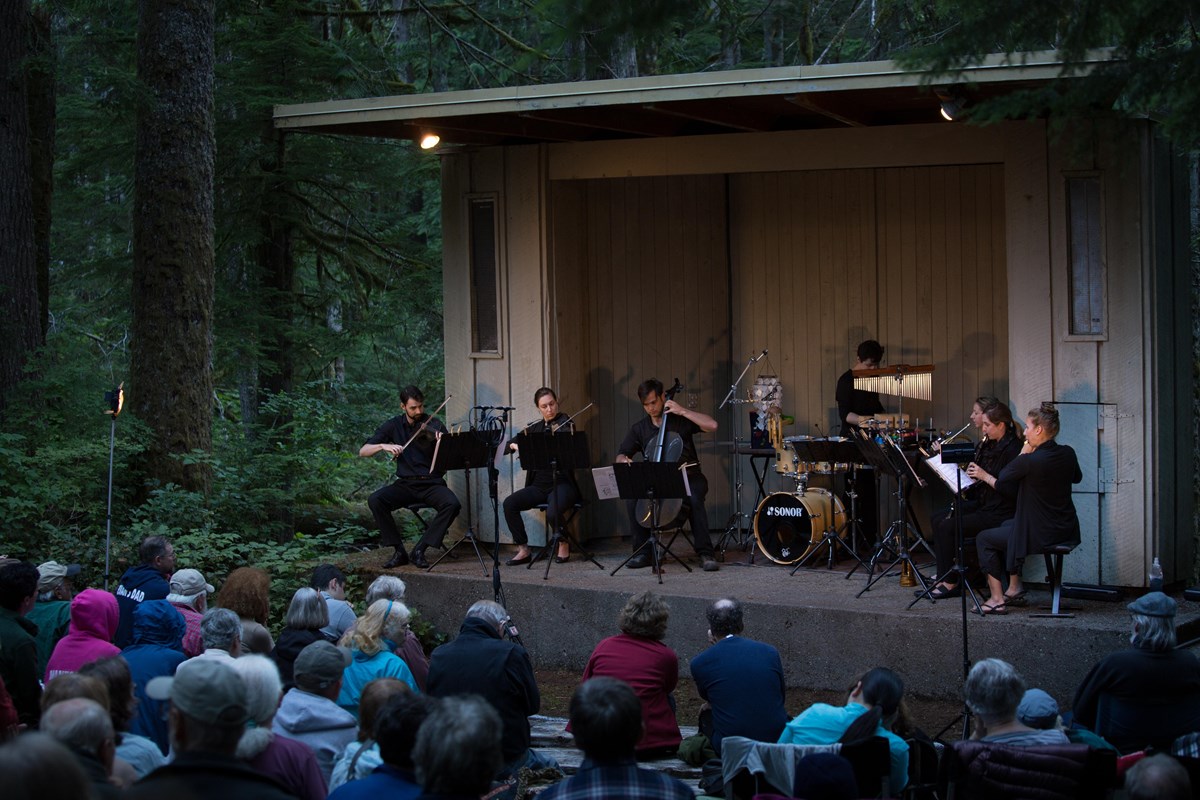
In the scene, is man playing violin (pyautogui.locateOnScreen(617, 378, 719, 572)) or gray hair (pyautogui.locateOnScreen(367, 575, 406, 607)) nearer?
gray hair (pyautogui.locateOnScreen(367, 575, 406, 607))

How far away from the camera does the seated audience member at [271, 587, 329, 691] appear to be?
6.32 metres

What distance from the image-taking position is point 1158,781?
13.7 ft

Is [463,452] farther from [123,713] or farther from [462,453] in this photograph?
[123,713]

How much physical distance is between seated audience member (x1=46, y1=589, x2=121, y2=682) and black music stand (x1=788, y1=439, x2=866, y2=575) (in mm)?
5542

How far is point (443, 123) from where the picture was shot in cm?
1042

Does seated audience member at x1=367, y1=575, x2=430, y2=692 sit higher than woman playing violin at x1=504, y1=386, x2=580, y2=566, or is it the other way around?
woman playing violin at x1=504, y1=386, x2=580, y2=566

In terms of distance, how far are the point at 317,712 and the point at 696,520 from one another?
5748 mm

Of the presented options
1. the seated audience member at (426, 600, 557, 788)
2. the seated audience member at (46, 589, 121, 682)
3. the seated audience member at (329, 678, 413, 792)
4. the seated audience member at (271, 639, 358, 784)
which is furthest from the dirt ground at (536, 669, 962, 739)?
the seated audience member at (329, 678, 413, 792)

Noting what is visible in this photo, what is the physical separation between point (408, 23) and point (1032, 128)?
1325 centimetres

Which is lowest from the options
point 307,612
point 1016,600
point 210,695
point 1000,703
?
point 1016,600

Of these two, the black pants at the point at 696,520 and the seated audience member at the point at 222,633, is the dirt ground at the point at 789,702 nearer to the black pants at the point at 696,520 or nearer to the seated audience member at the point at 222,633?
the black pants at the point at 696,520

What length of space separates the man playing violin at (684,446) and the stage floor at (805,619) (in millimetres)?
222

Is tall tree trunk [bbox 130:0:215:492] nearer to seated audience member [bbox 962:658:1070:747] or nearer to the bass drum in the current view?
the bass drum

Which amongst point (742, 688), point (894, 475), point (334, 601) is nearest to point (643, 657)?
point (742, 688)
